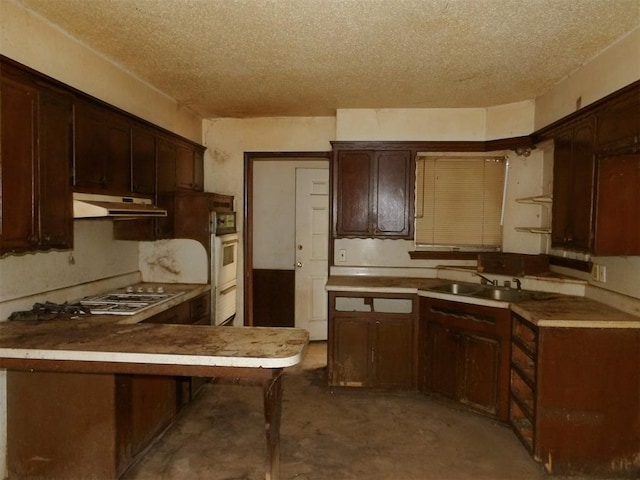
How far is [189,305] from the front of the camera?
3.38 metres

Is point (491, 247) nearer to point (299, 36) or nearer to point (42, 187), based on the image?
point (299, 36)

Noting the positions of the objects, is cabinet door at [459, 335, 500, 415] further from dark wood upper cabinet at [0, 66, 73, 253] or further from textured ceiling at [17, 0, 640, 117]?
dark wood upper cabinet at [0, 66, 73, 253]

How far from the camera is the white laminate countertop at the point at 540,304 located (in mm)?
2508

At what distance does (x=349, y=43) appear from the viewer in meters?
2.66

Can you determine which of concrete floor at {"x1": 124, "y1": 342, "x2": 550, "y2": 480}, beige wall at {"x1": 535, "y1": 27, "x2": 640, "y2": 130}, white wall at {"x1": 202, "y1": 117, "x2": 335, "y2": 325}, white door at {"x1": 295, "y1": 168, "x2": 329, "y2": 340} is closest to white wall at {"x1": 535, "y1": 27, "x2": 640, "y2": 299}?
beige wall at {"x1": 535, "y1": 27, "x2": 640, "y2": 130}

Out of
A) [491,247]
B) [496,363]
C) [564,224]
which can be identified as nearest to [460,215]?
[491,247]

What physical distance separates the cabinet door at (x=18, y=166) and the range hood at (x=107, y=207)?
279 mm

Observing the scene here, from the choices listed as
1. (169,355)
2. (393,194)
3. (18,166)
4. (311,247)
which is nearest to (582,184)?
(393,194)

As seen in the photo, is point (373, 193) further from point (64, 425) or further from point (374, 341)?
point (64, 425)

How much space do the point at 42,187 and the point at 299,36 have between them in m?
1.63

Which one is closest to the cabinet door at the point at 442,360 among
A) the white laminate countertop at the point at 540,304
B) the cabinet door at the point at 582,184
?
the white laminate countertop at the point at 540,304

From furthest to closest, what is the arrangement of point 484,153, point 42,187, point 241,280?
point 241,280
point 484,153
point 42,187

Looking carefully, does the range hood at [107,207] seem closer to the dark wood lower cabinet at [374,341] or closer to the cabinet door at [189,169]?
the cabinet door at [189,169]

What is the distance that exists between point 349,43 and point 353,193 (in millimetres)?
1650
